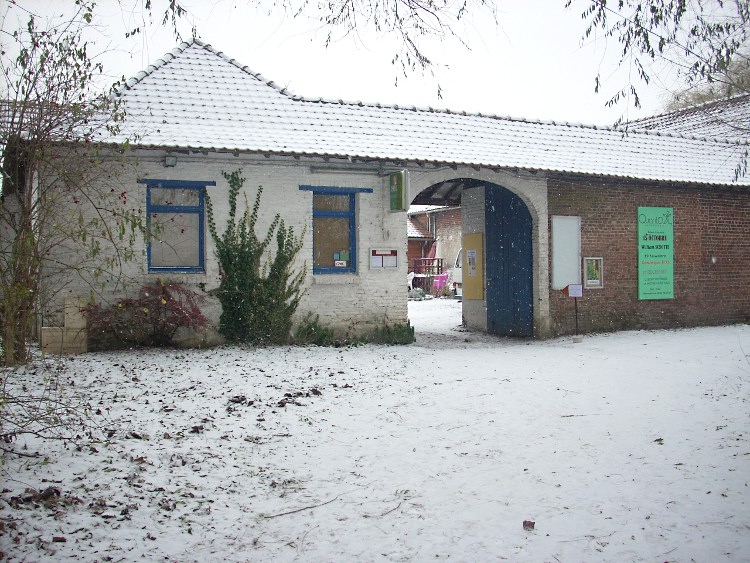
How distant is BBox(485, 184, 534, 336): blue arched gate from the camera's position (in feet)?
45.9

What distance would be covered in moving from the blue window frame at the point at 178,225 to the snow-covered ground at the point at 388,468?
2.44m

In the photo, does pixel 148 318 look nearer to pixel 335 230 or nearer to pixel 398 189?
pixel 335 230

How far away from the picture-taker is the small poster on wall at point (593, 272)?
14031mm

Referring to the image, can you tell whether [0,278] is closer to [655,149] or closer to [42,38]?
[42,38]

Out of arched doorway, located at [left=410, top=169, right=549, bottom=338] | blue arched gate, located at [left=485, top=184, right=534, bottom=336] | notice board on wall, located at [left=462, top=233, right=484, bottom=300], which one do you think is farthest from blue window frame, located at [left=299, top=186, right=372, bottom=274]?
notice board on wall, located at [left=462, top=233, right=484, bottom=300]

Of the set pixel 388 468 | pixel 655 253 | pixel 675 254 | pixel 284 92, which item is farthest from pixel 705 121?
pixel 388 468

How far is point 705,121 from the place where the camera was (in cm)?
1931

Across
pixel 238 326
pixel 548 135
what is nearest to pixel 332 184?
pixel 238 326

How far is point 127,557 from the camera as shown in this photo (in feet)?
12.5

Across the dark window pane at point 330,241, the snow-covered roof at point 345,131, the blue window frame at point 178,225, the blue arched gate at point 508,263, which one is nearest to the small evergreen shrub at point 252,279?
the blue window frame at point 178,225

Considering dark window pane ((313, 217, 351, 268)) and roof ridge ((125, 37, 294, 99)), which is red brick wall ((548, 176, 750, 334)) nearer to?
dark window pane ((313, 217, 351, 268))

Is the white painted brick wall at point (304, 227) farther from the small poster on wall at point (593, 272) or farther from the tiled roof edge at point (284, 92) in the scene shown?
the small poster on wall at point (593, 272)

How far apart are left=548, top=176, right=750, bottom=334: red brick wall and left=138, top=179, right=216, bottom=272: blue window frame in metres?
7.30

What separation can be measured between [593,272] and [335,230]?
589 centimetres
